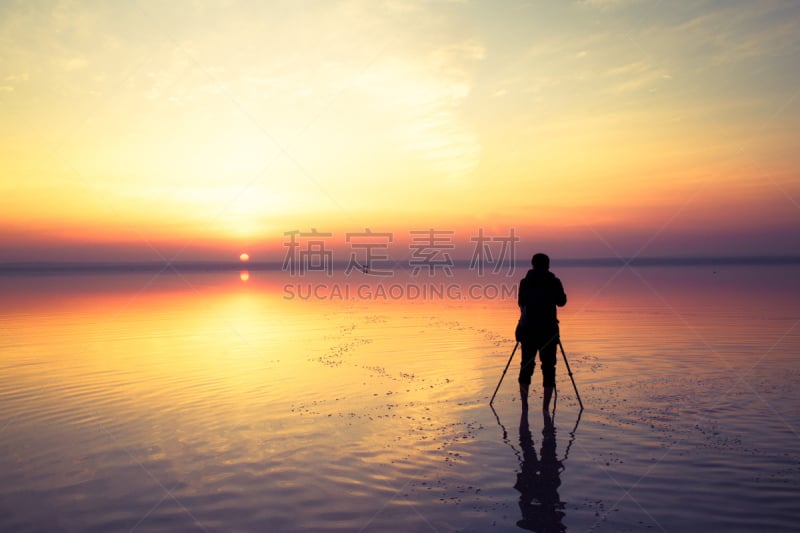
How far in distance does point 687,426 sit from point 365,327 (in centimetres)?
1733

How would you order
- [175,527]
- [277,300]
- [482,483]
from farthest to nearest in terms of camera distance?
[277,300], [482,483], [175,527]

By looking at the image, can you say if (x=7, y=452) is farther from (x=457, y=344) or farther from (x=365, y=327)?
(x=365, y=327)

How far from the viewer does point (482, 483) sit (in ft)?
24.2

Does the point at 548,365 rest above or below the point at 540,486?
above

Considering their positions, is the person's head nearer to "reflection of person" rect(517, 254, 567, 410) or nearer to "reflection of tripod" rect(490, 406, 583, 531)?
→ "reflection of person" rect(517, 254, 567, 410)

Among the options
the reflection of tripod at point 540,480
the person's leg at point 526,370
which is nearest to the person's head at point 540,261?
the person's leg at point 526,370

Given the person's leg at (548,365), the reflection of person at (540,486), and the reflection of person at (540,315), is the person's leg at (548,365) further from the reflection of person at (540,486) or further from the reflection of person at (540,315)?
the reflection of person at (540,486)

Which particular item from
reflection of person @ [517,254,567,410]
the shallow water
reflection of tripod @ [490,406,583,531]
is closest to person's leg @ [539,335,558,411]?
reflection of person @ [517,254,567,410]

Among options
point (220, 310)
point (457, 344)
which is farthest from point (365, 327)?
point (220, 310)

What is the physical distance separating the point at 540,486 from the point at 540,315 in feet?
15.9

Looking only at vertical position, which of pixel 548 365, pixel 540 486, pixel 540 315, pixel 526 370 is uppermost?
pixel 540 315

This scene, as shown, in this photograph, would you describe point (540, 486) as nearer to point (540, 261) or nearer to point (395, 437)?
point (395, 437)

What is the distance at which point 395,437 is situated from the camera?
30.9ft

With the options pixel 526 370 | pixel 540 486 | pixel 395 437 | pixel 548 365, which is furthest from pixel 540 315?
pixel 540 486
